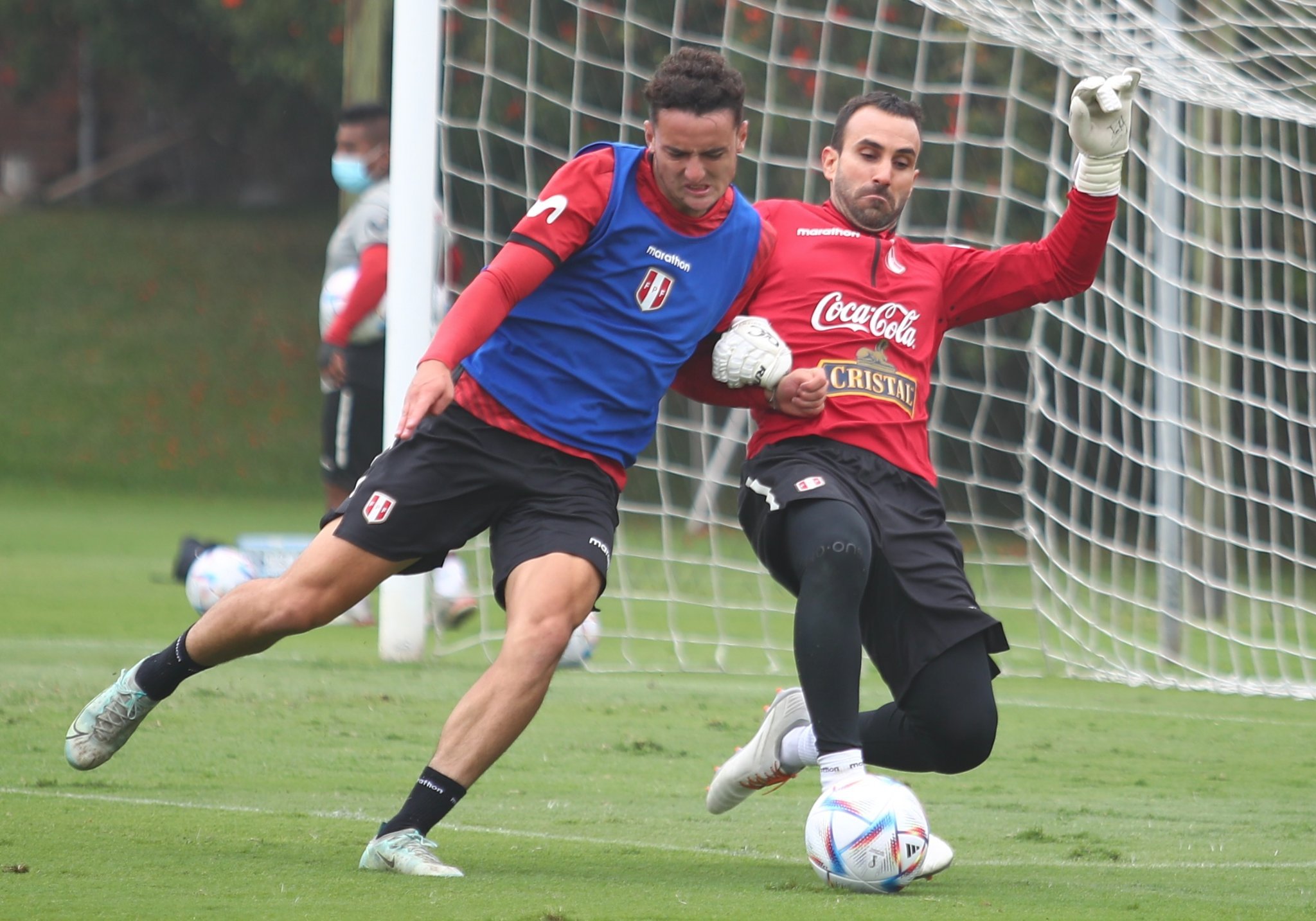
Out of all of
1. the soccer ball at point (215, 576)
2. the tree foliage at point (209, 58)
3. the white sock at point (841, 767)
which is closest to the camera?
the white sock at point (841, 767)

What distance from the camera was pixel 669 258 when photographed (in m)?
4.05

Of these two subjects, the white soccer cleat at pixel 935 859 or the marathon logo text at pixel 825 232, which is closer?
the white soccer cleat at pixel 935 859

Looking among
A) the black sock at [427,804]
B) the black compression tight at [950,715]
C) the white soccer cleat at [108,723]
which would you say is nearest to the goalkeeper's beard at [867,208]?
the black compression tight at [950,715]

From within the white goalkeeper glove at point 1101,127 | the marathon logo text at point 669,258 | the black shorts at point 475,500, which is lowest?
the black shorts at point 475,500

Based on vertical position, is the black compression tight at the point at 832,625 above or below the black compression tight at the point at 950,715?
above

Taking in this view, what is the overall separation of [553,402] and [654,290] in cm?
34

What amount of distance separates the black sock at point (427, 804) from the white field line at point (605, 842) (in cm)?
55

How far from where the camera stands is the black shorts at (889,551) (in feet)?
13.1

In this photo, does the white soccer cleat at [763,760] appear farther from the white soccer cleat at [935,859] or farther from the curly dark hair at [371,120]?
the curly dark hair at [371,120]

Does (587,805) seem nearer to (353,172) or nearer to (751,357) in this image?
(751,357)

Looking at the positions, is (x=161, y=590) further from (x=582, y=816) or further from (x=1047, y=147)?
(x=1047, y=147)

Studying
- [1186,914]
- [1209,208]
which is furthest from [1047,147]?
[1186,914]

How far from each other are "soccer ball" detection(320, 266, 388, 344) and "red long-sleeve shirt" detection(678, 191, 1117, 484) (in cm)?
432

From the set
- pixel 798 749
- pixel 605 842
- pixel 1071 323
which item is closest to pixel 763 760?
pixel 798 749
